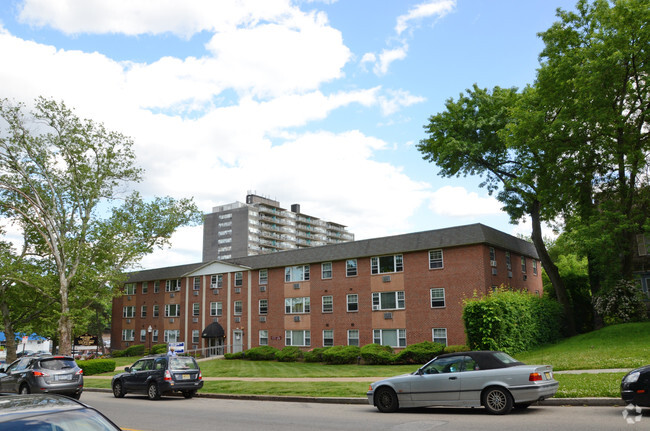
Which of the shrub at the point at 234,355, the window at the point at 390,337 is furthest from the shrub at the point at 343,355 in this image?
the shrub at the point at 234,355

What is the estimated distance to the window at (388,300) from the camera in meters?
35.1

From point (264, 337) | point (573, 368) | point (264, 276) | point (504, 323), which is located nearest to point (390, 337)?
point (504, 323)

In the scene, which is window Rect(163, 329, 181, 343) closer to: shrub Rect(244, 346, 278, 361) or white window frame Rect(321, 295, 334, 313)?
shrub Rect(244, 346, 278, 361)

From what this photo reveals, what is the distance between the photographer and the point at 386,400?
13227 mm

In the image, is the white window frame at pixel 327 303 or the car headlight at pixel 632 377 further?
the white window frame at pixel 327 303

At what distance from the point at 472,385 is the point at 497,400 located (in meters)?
0.63

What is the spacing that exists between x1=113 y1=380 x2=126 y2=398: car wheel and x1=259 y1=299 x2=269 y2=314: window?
23249mm

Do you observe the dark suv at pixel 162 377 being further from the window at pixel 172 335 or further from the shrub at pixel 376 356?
the window at pixel 172 335

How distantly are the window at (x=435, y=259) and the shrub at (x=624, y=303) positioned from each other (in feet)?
35.0

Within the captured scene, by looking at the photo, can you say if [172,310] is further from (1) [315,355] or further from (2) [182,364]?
(2) [182,364]

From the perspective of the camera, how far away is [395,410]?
13.2m

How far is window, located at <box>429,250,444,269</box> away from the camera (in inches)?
1328

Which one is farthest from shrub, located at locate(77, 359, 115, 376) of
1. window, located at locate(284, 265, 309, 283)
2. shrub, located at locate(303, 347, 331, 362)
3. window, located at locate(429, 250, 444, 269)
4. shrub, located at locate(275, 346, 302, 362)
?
window, located at locate(429, 250, 444, 269)

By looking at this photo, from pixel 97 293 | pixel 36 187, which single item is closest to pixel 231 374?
pixel 97 293
